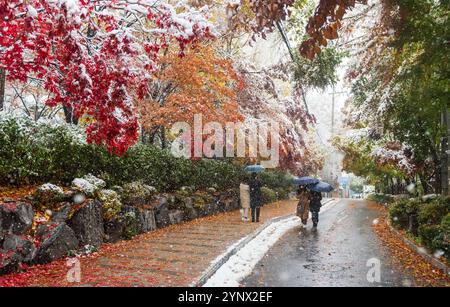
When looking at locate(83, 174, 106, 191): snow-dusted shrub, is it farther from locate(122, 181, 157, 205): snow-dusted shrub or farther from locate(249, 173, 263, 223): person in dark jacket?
locate(249, 173, 263, 223): person in dark jacket

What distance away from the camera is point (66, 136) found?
9.18 meters

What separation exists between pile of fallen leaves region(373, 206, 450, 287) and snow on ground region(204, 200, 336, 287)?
311 cm

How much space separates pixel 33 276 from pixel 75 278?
750 millimetres

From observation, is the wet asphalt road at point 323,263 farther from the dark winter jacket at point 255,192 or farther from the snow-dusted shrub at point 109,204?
the snow-dusted shrub at point 109,204

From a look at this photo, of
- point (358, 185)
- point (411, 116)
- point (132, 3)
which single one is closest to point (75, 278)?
point (132, 3)

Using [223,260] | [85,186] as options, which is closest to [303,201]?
[223,260]

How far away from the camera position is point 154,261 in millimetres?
7594

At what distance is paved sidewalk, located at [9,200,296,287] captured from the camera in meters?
6.21

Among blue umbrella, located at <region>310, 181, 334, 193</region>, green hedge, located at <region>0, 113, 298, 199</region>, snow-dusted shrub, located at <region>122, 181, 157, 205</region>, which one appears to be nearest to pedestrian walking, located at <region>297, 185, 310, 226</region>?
blue umbrella, located at <region>310, 181, 334, 193</region>

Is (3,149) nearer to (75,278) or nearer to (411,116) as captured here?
(75,278)

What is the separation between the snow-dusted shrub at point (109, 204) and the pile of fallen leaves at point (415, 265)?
6748 millimetres

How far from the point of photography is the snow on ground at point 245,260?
6.73m

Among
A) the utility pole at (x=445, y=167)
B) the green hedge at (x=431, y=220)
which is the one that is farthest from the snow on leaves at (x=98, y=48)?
the utility pole at (x=445, y=167)

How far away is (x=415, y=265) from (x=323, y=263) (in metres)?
2.02
